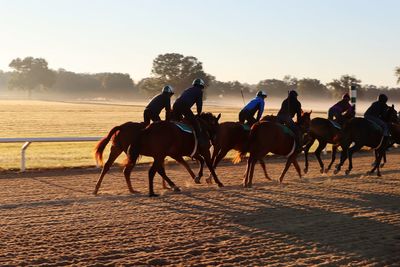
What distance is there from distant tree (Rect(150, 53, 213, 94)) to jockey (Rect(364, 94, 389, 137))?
7164 cm

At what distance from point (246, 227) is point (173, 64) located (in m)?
84.6

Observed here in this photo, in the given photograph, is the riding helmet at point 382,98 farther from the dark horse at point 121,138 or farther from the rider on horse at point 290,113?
the dark horse at point 121,138

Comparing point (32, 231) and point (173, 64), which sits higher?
point (173, 64)

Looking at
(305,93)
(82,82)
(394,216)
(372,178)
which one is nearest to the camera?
(394,216)

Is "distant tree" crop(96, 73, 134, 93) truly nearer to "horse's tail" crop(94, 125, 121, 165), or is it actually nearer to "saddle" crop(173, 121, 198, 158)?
"horse's tail" crop(94, 125, 121, 165)

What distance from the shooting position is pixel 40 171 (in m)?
13.4

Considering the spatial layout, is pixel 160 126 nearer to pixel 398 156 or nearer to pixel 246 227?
pixel 246 227

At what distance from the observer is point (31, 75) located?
128 m

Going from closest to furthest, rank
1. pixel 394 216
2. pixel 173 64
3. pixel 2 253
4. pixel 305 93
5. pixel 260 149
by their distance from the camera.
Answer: pixel 2 253 < pixel 394 216 < pixel 260 149 < pixel 173 64 < pixel 305 93

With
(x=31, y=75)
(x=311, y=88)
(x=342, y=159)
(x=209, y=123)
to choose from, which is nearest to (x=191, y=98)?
(x=209, y=123)

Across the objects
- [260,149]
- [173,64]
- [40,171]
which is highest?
[173,64]

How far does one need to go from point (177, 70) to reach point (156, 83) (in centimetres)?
517

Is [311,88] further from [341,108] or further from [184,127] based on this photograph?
[184,127]

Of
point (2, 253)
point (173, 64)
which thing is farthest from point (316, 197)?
point (173, 64)
